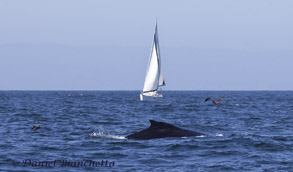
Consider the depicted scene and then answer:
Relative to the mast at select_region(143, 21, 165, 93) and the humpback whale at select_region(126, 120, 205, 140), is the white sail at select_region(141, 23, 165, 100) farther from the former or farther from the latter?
the humpback whale at select_region(126, 120, 205, 140)

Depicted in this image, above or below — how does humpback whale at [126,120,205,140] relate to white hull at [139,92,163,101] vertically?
below

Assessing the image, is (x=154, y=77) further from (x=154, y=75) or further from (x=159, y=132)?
(x=159, y=132)

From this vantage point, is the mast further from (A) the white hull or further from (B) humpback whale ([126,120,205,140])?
(B) humpback whale ([126,120,205,140])

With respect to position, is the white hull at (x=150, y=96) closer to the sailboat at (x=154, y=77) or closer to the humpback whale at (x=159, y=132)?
the sailboat at (x=154, y=77)

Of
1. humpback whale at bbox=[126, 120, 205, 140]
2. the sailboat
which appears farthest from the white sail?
humpback whale at bbox=[126, 120, 205, 140]

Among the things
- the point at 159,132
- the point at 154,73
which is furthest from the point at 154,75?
the point at 159,132

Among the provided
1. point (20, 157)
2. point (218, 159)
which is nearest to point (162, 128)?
point (218, 159)

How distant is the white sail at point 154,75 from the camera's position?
96.4 m

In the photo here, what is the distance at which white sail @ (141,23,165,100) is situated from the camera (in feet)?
316

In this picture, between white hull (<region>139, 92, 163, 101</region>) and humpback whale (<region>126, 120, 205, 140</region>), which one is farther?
white hull (<region>139, 92, 163, 101</region>)

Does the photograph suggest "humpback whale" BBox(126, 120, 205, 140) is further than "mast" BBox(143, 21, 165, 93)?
No

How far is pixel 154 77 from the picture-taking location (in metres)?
97.8

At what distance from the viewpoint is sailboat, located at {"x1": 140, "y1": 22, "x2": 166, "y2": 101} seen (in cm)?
9619

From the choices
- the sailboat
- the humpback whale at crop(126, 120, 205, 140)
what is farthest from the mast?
the humpback whale at crop(126, 120, 205, 140)
